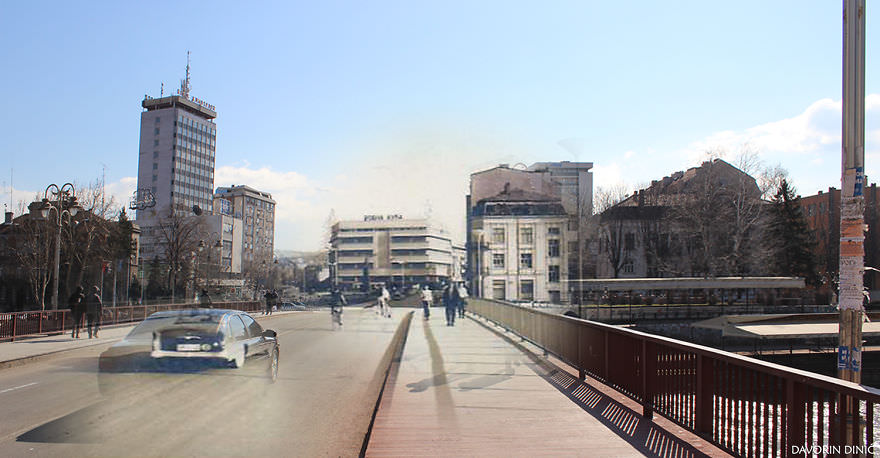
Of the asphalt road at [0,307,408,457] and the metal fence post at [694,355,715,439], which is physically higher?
the metal fence post at [694,355,715,439]

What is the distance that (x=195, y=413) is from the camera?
25.5 feet

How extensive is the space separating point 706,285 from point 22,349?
45.2 meters

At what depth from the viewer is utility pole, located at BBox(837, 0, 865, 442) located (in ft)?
21.4

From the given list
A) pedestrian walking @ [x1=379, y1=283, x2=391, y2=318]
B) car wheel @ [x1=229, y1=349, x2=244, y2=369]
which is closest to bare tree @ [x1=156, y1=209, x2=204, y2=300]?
pedestrian walking @ [x1=379, y1=283, x2=391, y2=318]

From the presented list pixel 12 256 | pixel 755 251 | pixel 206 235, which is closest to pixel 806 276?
pixel 755 251

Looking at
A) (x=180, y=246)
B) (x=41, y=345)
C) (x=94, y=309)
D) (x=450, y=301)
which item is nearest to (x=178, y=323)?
(x=41, y=345)

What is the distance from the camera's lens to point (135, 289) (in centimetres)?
4847

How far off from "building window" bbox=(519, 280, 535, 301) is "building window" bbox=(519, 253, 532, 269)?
692mm

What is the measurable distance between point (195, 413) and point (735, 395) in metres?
6.38

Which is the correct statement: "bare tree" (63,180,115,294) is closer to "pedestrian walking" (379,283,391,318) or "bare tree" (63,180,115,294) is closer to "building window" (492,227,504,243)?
"pedestrian walking" (379,283,391,318)

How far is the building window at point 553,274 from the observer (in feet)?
50.9

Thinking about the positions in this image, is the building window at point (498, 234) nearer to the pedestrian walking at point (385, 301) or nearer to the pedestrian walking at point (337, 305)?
the pedestrian walking at point (385, 301)

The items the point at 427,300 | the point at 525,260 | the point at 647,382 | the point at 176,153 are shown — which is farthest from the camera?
the point at 176,153

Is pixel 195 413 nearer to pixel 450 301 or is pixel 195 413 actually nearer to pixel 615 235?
pixel 450 301
